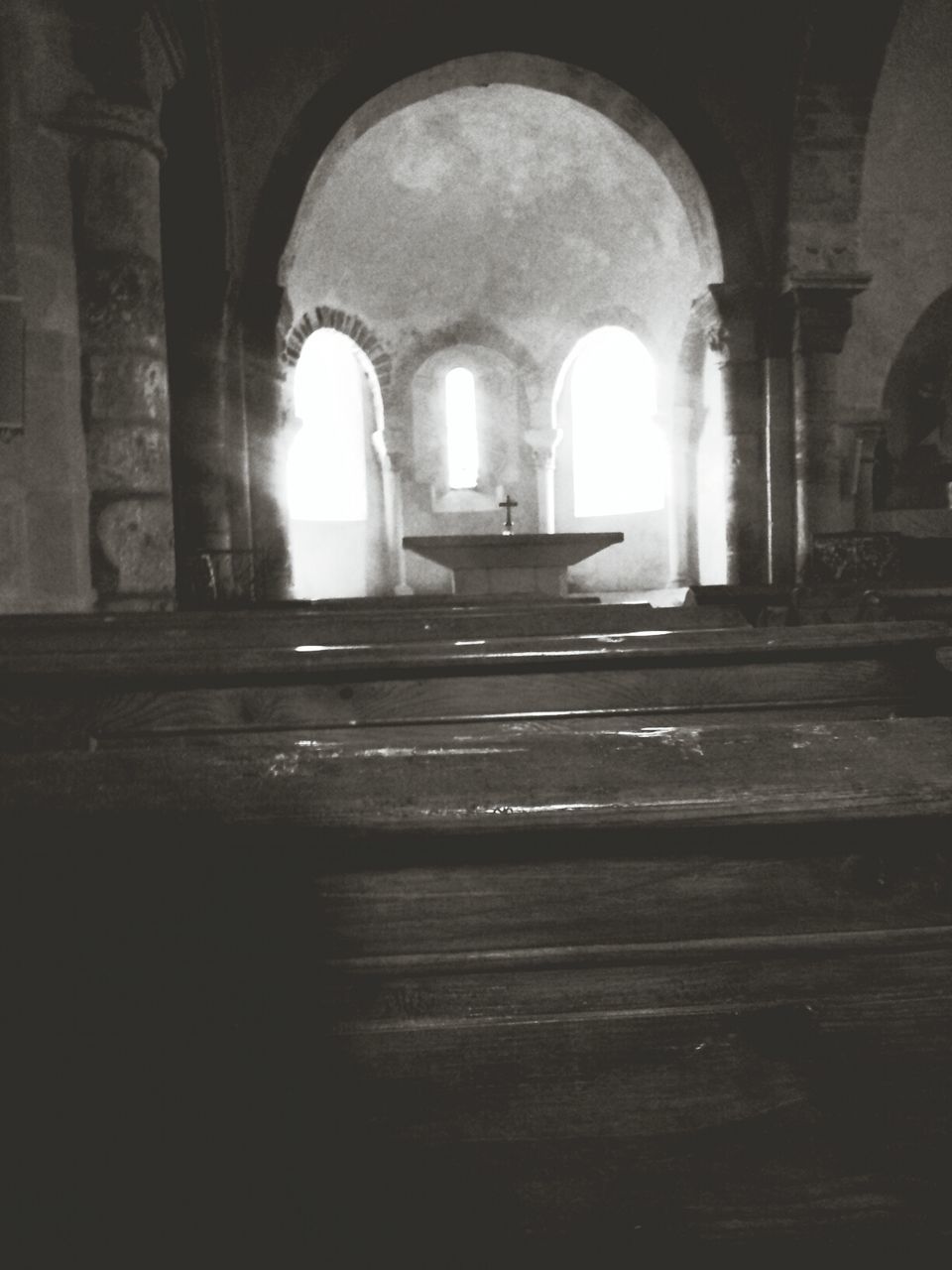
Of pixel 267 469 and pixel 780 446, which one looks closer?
pixel 267 469

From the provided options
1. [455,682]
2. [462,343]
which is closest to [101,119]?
[455,682]

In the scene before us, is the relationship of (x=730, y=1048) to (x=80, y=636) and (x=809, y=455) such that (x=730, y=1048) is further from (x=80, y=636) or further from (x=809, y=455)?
(x=809, y=455)

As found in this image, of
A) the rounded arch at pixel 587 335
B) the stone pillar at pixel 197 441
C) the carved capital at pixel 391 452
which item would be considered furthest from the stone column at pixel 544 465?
the stone pillar at pixel 197 441

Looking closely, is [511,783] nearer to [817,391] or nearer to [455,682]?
[455,682]

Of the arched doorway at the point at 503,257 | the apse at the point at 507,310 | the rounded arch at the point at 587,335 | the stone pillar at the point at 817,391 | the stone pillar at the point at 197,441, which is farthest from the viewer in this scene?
the rounded arch at the point at 587,335

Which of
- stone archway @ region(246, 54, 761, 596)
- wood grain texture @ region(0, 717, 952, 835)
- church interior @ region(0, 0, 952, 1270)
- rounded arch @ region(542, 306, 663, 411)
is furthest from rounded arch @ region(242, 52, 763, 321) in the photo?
wood grain texture @ region(0, 717, 952, 835)

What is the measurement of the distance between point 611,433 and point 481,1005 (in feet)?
45.6

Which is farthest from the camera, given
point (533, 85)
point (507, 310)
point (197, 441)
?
point (507, 310)

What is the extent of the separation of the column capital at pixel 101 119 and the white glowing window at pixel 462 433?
9.68 meters

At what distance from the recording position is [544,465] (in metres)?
14.2

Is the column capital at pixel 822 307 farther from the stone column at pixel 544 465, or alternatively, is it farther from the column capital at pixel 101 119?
the stone column at pixel 544 465

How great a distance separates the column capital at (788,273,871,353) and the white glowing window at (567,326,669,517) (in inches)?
231

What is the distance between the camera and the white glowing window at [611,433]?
14125 mm

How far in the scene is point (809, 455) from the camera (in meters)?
8.16
